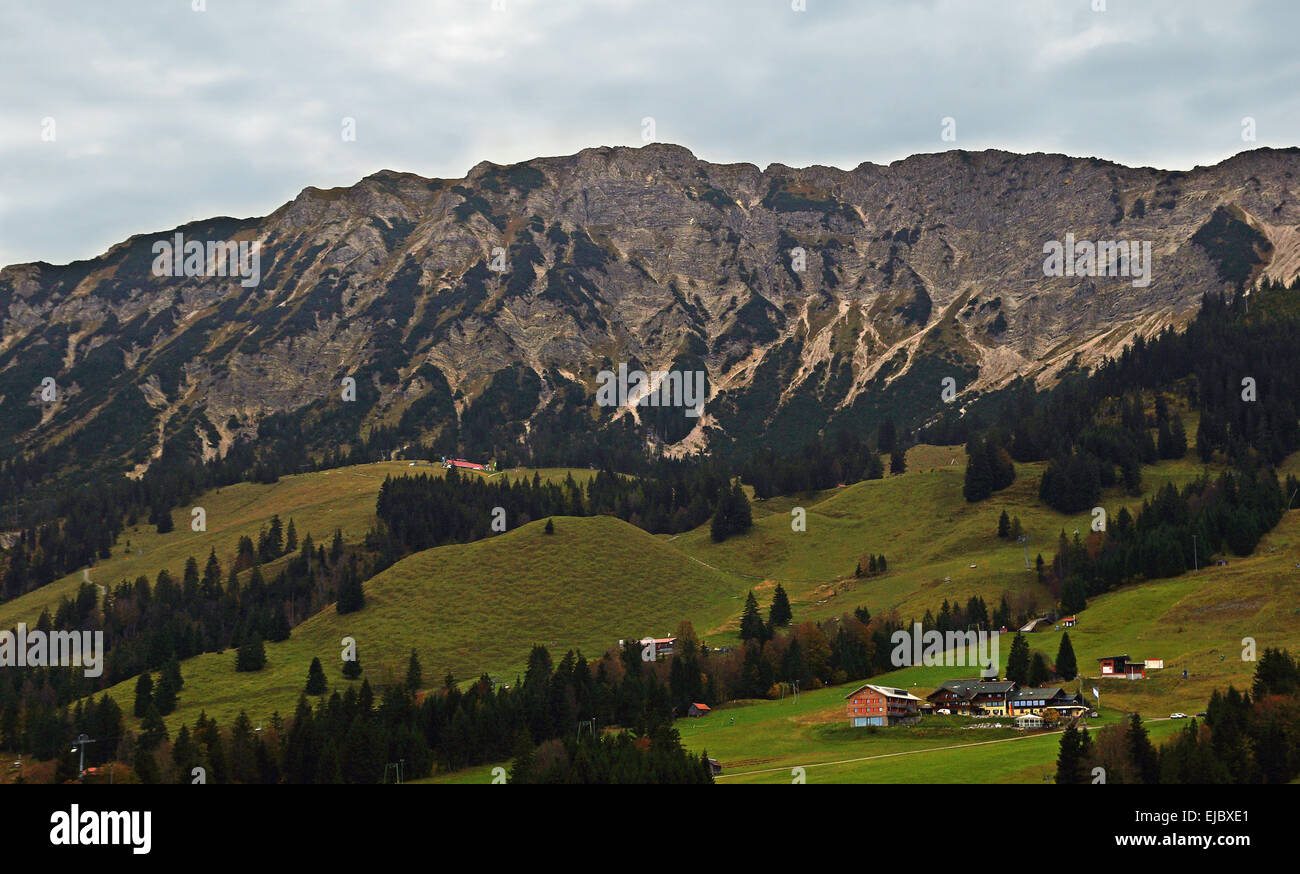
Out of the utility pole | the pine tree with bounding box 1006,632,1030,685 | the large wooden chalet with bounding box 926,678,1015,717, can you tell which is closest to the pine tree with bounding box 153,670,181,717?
the utility pole

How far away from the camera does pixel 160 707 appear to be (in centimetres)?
17762

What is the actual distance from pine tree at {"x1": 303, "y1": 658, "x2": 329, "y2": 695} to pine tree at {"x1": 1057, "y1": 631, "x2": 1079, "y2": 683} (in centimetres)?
11307

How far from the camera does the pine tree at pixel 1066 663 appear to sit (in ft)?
449

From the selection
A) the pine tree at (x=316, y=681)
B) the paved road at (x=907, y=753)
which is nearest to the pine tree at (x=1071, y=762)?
the paved road at (x=907, y=753)

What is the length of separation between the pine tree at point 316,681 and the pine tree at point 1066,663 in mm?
113069

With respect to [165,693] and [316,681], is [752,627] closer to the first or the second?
[316,681]

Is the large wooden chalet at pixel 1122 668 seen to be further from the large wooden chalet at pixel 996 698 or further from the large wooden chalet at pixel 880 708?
the large wooden chalet at pixel 880 708

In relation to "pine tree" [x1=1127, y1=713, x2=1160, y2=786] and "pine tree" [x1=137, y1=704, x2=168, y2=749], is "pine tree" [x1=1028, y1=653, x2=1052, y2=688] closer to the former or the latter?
"pine tree" [x1=1127, y1=713, x2=1160, y2=786]

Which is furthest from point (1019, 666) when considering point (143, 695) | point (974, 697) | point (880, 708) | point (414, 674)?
point (143, 695)
